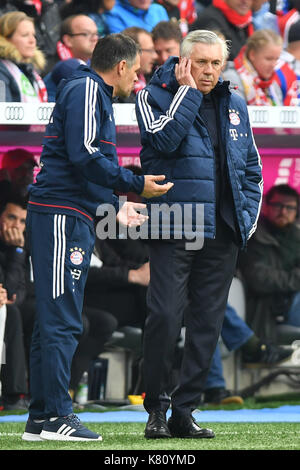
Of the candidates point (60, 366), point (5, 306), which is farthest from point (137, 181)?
point (5, 306)

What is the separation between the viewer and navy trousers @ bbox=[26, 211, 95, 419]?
4574mm

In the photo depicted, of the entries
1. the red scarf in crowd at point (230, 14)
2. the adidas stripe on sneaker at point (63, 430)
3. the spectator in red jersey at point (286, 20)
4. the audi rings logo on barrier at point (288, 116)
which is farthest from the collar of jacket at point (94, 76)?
the spectator in red jersey at point (286, 20)

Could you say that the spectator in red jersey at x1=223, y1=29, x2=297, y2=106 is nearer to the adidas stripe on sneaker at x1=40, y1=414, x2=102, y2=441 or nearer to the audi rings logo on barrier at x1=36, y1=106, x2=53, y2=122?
the audi rings logo on barrier at x1=36, y1=106, x2=53, y2=122

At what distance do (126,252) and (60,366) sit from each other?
10.6 feet

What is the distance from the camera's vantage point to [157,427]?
4754mm

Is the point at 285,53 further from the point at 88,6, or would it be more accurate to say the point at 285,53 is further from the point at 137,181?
the point at 137,181

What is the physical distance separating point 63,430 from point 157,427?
45cm

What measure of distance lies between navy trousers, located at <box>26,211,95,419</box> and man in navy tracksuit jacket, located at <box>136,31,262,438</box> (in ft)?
1.16

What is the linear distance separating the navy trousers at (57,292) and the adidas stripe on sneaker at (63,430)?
1.4 inches

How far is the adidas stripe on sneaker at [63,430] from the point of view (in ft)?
15.0

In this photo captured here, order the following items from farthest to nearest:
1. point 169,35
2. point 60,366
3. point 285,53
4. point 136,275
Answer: point 285,53, point 169,35, point 136,275, point 60,366

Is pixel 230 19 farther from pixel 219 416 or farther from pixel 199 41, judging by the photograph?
pixel 199 41

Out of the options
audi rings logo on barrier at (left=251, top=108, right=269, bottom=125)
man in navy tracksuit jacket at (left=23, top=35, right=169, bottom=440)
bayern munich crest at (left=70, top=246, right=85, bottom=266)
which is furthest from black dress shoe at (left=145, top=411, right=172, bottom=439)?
audi rings logo on barrier at (left=251, top=108, right=269, bottom=125)

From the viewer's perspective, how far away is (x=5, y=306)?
6918 millimetres
